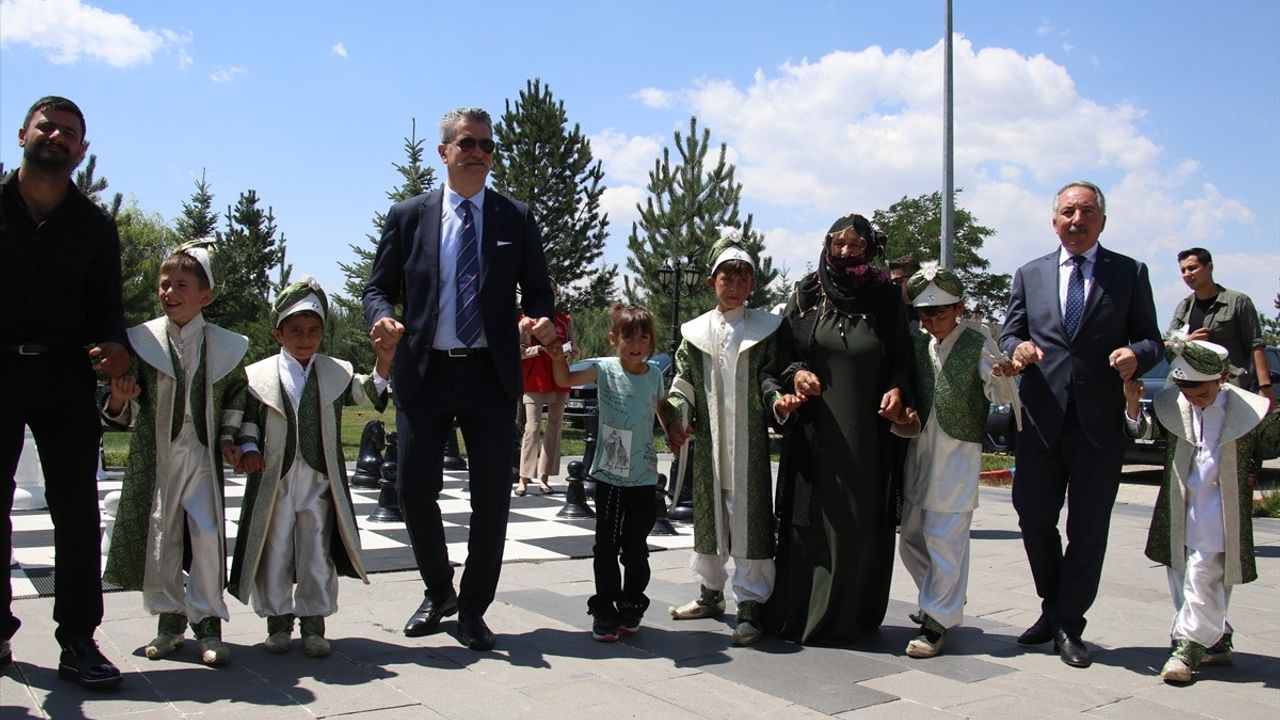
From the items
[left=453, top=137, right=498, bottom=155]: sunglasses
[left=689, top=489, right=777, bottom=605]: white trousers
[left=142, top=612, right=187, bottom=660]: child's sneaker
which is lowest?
[left=142, top=612, right=187, bottom=660]: child's sneaker

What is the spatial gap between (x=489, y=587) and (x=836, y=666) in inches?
57.7

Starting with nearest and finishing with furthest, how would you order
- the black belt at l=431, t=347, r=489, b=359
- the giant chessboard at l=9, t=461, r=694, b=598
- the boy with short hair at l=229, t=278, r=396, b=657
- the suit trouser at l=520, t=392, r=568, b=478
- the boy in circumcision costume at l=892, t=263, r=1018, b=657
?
the boy with short hair at l=229, t=278, r=396, b=657 → the black belt at l=431, t=347, r=489, b=359 → the boy in circumcision costume at l=892, t=263, r=1018, b=657 → the giant chessboard at l=9, t=461, r=694, b=598 → the suit trouser at l=520, t=392, r=568, b=478

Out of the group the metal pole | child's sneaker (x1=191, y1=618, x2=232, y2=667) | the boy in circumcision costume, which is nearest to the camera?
child's sneaker (x1=191, y1=618, x2=232, y2=667)

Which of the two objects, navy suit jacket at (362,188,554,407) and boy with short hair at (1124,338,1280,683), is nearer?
boy with short hair at (1124,338,1280,683)

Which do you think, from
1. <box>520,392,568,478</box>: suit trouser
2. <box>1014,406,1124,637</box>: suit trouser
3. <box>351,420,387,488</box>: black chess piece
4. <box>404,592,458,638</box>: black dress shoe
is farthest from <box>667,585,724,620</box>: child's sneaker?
<box>351,420,387,488</box>: black chess piece

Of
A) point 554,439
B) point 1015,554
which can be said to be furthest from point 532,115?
point 1015,554

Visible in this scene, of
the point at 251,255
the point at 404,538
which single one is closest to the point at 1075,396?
the point at 404,538

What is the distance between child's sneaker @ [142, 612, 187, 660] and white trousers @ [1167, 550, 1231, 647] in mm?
3923

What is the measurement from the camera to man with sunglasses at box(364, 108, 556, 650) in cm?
440

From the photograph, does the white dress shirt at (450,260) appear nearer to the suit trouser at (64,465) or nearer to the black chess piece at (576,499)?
the suit trouser at (64,465)

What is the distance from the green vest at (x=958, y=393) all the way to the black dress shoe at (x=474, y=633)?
2.05 metres

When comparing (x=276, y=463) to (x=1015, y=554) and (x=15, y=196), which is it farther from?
(x=1015, y=554)

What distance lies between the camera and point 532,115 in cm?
3703

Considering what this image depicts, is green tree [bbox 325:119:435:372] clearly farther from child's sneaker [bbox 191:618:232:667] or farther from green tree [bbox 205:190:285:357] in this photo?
child's sneaker [bbox 191:618:232:667]
